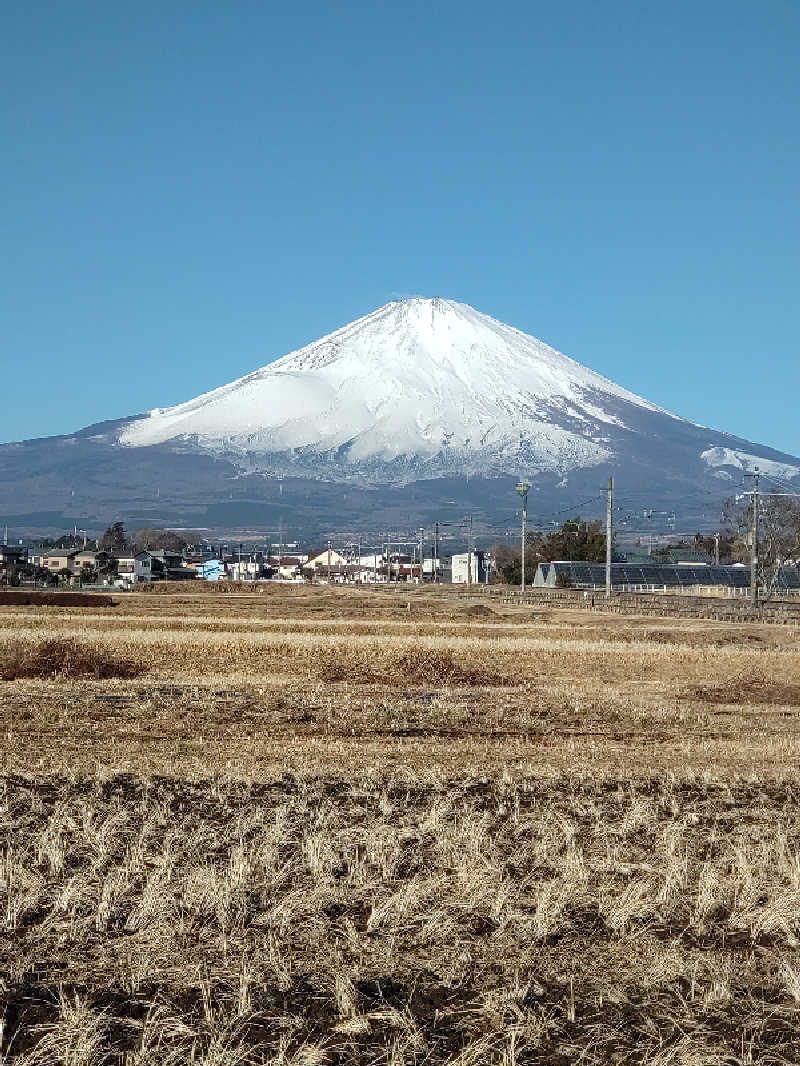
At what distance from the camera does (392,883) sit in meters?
9.34

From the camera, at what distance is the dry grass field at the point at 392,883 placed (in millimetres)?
6684

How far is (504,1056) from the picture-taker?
6.32 metres

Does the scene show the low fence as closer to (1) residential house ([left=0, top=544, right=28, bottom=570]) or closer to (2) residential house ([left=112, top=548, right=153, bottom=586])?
(2) residential house ([left=112, top=548, right=153, bottom=586])

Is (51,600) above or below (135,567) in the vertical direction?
below

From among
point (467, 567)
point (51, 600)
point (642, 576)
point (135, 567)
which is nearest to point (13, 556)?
point (135, 567)

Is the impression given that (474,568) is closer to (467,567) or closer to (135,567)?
(467,567)

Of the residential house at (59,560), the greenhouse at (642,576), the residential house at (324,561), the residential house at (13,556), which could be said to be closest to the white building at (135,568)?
the residential house at (59,560)

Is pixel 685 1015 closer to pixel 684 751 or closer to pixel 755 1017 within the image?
pixel 755 1017

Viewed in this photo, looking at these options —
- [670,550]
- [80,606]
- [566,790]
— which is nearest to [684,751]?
[566,790]

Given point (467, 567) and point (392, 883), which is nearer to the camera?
point (392, 883)

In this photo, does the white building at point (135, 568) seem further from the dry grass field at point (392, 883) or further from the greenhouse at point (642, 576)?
the dry grass field at point (392, 883)

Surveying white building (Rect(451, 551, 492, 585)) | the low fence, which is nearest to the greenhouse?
white building (Rect(451, 551, 492, 585))

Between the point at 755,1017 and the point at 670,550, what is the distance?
144 metres

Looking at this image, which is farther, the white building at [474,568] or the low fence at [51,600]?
the white building at [474,568]
